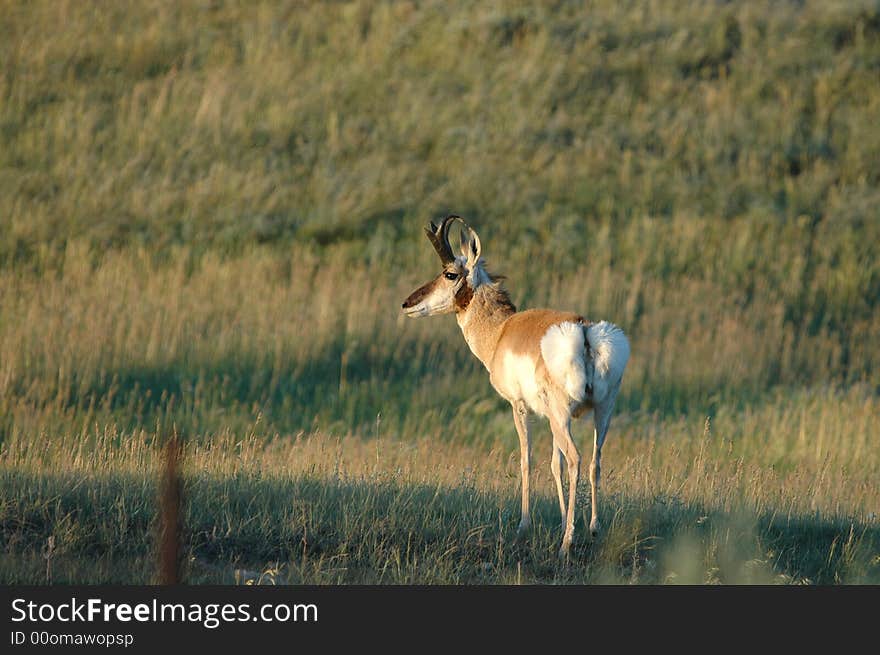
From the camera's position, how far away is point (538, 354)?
29.8 ft

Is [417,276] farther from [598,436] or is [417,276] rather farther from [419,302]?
[598,436]

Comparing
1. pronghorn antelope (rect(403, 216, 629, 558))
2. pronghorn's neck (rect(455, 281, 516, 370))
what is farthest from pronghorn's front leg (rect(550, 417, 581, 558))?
pronghorn's neck (rect(455, 281, 516, 370))

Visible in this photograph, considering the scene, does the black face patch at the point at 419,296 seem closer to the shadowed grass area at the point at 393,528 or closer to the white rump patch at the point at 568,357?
the shadowed grass area at the point at 393,528

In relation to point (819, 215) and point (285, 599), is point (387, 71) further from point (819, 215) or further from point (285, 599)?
point (285, 599)

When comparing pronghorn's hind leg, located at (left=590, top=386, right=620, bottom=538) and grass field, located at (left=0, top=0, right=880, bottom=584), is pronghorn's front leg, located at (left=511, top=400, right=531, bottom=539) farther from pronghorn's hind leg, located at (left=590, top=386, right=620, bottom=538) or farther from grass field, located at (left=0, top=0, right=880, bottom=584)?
pronghorn's hind leg, located at (left=590, top=386, right=620, bottom=538)

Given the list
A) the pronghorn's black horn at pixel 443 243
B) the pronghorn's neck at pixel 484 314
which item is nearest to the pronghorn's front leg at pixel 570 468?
the pronghorn's neck at pixel 484 314

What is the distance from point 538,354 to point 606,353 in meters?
0.57

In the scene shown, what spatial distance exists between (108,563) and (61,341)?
10464 millimetres

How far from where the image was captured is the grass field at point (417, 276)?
9.42m

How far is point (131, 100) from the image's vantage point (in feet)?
94.3

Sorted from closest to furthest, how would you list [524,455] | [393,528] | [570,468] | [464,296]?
[570,468] < [393,528] < [524,455] < [464,296]

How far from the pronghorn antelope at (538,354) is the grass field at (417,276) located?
2.20 ft

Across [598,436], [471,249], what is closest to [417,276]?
[471,249]

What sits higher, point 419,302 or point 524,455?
point 419,302
